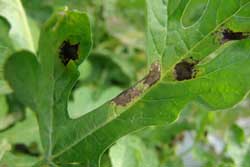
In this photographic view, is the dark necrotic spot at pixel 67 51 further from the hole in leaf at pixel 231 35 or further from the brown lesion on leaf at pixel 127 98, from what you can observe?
the hole in leaf at pixel 231 35

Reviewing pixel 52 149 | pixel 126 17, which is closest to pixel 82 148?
pixel 52 149

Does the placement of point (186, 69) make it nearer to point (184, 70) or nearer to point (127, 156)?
point (184, 70)

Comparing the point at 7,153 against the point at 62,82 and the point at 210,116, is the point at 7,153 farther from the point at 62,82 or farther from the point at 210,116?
the point at 210,116

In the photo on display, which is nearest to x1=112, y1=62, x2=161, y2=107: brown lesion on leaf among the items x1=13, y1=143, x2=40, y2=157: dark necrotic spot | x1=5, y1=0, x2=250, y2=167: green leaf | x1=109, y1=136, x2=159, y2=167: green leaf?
x1=5, y1=0, x2=250, y2=167: green leaf

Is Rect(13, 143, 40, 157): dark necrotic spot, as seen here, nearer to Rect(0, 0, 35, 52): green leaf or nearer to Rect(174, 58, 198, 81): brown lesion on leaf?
Rect(0, 0, 35, 52): green leaf

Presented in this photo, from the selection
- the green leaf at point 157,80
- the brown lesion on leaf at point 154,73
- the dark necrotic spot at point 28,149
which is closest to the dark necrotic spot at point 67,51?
the green leaf at point 157,80

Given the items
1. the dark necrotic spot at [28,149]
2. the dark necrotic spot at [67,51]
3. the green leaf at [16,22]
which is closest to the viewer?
the dark necrotic spot at [67,51]

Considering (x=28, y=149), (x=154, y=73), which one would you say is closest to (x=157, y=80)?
(x=154, y=73)

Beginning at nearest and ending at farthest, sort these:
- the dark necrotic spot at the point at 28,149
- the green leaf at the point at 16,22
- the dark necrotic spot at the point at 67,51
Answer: the dark necrotic spot at the point at 67,51 < the green leaf at the point at 16,22 < the dark necrotic spot at the point at 28,149
